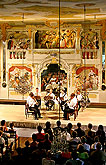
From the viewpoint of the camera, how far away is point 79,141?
1174 centimetres

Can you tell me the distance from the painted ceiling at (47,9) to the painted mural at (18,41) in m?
1.27

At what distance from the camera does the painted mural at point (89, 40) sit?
22.9 m

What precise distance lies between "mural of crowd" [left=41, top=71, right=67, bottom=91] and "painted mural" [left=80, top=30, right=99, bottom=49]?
227 centimetres

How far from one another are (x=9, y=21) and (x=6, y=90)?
4.45m

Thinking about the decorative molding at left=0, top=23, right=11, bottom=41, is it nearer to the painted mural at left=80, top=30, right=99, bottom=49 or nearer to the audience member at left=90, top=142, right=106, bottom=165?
the painted mural at left=80, top=30, right=99, bottom=49

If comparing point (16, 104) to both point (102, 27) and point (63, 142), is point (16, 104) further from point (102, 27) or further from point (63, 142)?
point (63, 142)

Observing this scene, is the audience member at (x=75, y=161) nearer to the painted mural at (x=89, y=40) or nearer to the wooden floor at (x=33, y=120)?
the wooden floor at (x=33, y=120)

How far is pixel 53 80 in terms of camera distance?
23.3 metres

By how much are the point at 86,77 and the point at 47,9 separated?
6628 mm

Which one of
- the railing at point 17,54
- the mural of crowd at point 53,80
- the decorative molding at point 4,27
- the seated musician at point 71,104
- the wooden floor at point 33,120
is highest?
the decorative molding at point 4,27

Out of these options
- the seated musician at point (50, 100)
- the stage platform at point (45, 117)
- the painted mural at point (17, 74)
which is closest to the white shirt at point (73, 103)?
the stage platform at point (45, 117)

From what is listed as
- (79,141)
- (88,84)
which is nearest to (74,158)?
(79,141)

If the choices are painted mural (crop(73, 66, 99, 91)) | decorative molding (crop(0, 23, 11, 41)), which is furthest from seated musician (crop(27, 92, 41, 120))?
decorative molding (crop(0, 23, 11, 41))

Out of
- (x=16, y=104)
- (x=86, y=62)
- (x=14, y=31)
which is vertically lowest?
(x=16, y=104)
